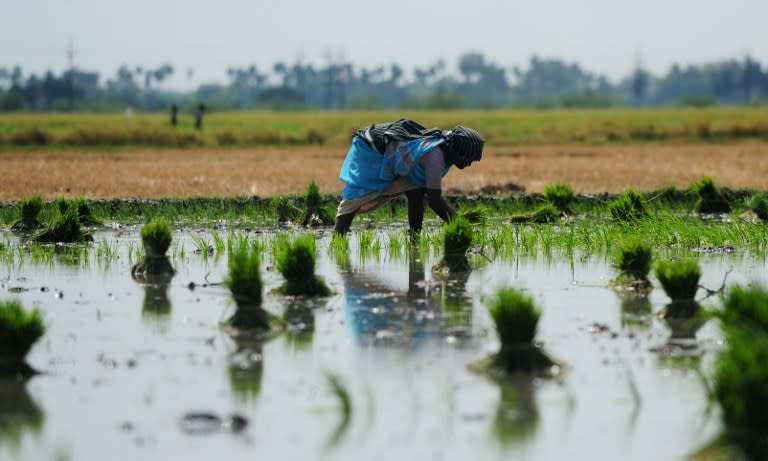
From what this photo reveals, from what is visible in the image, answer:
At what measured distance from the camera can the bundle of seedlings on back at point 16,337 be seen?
5.71 m

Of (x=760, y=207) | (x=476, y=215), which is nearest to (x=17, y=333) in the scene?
(x=476, y=215)

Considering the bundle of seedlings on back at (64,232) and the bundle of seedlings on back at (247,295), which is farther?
the bundle of seedlings on back at (64,232)

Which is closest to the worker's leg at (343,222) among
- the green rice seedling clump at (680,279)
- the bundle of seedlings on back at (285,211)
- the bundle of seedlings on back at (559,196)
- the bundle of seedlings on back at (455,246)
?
the bundle of seedlings on back at (455,246)

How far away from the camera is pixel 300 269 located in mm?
7832

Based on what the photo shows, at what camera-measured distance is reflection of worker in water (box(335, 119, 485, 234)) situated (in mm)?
9828

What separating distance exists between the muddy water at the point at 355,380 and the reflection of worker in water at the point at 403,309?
18mm

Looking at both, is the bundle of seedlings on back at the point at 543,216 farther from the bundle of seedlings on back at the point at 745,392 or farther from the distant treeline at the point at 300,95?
the distant treeline at the point at 300,95

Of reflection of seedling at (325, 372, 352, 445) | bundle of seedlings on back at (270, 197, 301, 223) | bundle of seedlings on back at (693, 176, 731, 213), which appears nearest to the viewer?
reflection of seedling at (325, 372, 352, 445)

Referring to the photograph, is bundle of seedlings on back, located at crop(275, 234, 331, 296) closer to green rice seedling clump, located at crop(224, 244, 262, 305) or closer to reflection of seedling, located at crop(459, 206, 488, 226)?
green rice seedling clump, located at crop(224, 244, 262, 305)

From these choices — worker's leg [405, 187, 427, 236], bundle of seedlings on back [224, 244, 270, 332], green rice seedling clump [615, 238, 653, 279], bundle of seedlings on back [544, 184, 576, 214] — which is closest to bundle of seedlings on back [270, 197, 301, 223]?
worker's leg [405, 187, 427, 236]

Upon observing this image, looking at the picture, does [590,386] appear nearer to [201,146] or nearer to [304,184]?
[304,184]

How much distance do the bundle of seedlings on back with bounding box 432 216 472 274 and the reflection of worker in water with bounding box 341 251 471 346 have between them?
0.16 meters

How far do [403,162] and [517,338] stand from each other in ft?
13.9

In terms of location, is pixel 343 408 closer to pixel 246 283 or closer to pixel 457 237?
pixel 246 283
